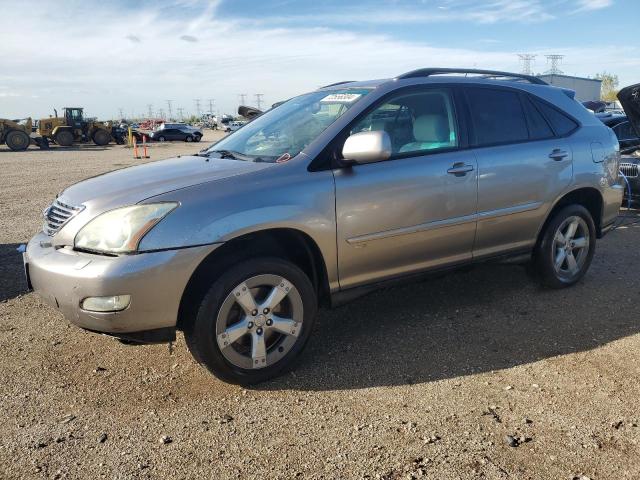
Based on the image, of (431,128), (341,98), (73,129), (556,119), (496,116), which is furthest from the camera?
(73,129)

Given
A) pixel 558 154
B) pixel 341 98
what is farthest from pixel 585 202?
pixel 341 98

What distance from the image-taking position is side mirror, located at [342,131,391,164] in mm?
3297

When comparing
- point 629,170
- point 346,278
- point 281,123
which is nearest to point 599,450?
point 346,278

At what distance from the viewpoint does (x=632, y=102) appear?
7750 mm

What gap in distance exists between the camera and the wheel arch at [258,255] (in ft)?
10.2

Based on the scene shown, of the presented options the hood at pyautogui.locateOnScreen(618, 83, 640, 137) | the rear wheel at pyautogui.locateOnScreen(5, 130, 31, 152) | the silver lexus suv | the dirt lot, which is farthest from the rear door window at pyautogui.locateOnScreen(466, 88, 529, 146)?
the rear wheel at pyautogui.locateOnScreen(5, 130, 31, 152)

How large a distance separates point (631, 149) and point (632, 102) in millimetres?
918

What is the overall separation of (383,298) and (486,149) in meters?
1.51

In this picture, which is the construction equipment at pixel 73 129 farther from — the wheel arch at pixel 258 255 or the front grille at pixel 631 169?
the wheel arch at pixel 258 255

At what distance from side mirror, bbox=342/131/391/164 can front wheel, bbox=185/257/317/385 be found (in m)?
0.77

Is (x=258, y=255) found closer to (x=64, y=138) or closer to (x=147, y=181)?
(x=147, y=181)

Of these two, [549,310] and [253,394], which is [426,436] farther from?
[549,310]

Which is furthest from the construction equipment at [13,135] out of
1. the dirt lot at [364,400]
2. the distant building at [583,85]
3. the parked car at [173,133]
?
the distant building at [583,85]

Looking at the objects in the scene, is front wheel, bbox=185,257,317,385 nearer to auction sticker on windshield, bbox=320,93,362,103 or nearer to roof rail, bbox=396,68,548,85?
auction sticker on windshield, bbox=320,93,362,103
